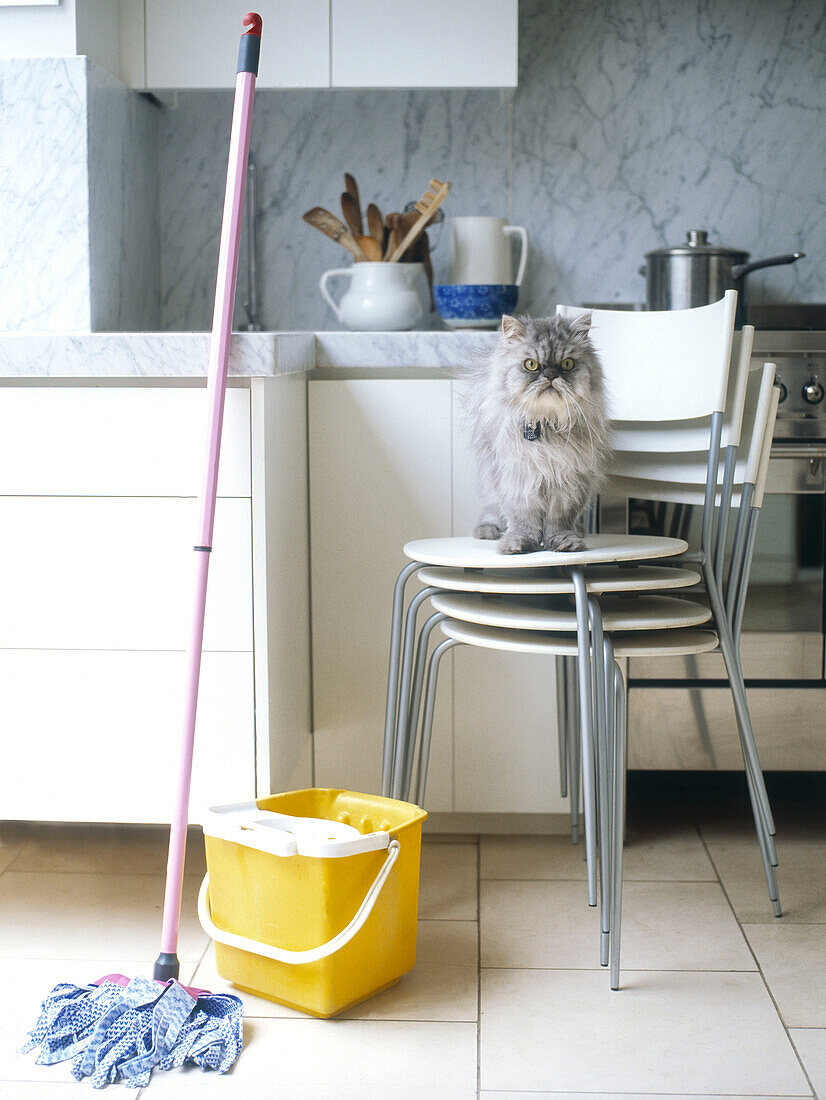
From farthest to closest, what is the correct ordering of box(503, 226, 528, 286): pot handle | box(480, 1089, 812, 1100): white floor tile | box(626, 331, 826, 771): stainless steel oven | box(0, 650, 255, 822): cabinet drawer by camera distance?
box(503, 226, 528, 286): pot handle, box(626, 331, 826, 771): stainless steel oven, box(0, 650, 255, 822): cabinet drawer, box(480, 1089, 812, 1100): white floor tile

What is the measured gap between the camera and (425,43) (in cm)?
221

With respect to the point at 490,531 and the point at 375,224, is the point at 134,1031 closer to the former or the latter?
the point at 490,531

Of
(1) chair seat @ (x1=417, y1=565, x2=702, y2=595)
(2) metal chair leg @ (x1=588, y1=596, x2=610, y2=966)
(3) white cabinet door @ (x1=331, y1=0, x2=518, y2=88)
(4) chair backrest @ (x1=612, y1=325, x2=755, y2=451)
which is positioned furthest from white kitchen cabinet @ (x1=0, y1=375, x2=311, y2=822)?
(3) white cabinet door @ (x1=331, y1=0, x2=518, y2=88)

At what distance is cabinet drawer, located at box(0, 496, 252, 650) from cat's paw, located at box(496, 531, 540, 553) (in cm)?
37

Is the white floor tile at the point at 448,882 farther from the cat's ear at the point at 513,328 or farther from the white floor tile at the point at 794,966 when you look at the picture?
the cat's ear at the point at 513,328

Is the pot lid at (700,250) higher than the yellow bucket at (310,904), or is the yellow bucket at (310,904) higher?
the pot lid at (700,250)

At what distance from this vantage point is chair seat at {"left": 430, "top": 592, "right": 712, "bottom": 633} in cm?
159

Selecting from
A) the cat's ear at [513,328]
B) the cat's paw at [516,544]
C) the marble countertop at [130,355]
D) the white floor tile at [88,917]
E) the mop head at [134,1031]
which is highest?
the cat's ear at [513,328]

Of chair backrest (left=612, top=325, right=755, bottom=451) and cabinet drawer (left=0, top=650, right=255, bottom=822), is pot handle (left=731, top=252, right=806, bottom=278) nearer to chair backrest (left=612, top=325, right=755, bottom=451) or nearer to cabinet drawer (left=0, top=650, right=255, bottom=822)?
chair backrest (left=612, top=325, right=755, bottom=451)

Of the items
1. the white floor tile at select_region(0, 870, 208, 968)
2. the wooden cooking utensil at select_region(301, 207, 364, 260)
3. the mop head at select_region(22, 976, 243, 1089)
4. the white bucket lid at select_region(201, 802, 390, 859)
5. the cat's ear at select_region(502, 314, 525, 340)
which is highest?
the wooden cooking utensil at select_region(301, 207, 364, 260)

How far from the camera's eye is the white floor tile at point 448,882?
1.84m

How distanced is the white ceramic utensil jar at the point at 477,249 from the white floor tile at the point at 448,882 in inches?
44.5

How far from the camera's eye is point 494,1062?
1.42m

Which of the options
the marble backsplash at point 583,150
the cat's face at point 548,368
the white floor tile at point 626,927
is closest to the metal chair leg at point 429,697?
the white floor tile at point 626,927
